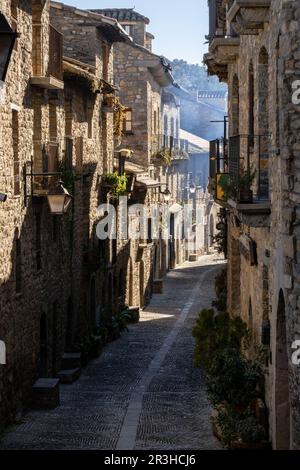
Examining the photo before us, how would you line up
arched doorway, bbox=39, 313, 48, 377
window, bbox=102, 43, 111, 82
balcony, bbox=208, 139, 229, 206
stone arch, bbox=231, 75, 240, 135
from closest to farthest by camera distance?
balcony, bbox=208, 139, 229, 206
arched doorway, bbox=39, 313, 48, 377
stone arch, bbox=231, 75, 240, 135
window, bbox=102, 43, 111, 82

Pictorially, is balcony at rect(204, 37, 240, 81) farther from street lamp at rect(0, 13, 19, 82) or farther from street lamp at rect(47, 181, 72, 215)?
street lamp at rect(0, 13, 19, 82)

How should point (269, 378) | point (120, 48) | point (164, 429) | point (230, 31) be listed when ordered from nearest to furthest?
1. point (269, 378)
2. point (164, 429)
3. point (230, 31)
4. point (120, 48)

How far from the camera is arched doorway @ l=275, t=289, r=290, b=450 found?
13.1 meters

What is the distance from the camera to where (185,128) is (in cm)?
8438

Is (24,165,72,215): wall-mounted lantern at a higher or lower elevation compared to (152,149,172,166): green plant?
lower

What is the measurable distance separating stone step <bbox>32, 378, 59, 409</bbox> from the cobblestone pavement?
0.23 metres

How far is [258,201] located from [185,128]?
69.8 meters

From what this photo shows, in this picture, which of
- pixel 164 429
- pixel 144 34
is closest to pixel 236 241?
pixel 164 429

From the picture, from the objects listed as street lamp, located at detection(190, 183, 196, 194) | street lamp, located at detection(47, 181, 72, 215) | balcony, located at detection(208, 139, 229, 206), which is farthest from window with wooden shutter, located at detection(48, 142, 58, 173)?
street lamp, located at detection(190, 183, 196, 194)

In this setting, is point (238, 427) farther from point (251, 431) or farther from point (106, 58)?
point (106, 58)

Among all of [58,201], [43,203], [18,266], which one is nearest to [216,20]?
[43,203]

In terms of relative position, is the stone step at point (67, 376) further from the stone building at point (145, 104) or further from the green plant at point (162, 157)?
the green plant at point (162, 157)

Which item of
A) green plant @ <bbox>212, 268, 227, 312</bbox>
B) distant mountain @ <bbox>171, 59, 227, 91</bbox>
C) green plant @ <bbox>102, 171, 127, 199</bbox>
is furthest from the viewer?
distant mountain @ <bbox>171, 59, 227, 91</bbox>

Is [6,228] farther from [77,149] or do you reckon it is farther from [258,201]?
[77,149]
